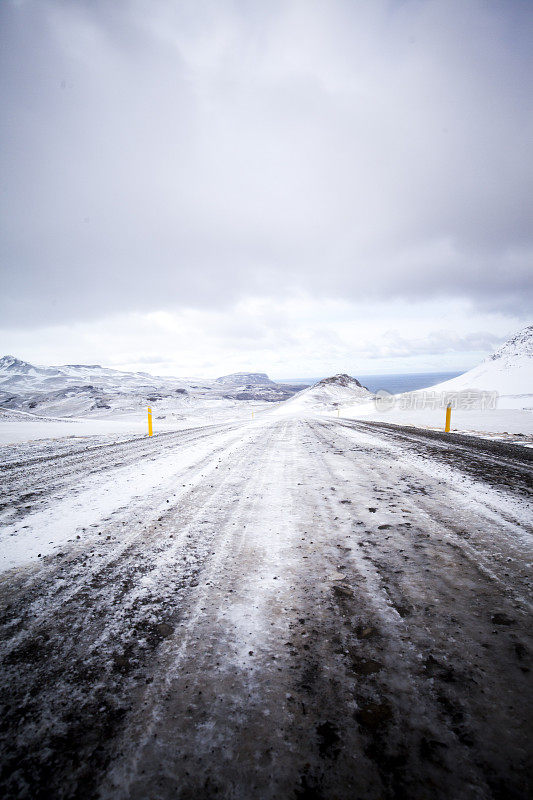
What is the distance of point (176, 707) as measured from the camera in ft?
5.14

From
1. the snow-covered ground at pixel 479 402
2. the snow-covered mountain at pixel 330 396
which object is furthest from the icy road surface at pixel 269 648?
the snow-covered mountain at pixel 330 396

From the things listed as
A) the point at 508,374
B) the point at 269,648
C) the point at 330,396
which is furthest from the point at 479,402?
the point at 330,396

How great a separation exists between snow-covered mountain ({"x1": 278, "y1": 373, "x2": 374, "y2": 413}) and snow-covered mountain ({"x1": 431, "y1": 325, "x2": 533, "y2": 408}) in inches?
684

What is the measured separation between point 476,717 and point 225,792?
117 cm

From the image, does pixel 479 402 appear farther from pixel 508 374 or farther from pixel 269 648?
pixel 269 648

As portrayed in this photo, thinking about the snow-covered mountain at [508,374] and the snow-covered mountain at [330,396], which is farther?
the snow-covered mountain at [330,396]

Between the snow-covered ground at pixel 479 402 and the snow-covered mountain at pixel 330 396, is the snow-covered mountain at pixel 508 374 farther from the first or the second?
the snow-covered mountain at pixel 330 396

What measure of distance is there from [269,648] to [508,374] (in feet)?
141

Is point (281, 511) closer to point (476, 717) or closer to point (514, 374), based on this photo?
point (476, 717)

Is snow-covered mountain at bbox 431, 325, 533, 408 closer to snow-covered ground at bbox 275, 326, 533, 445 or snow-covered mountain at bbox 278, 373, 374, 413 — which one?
snow-covered ground at bbox 275, 326, 533, 445

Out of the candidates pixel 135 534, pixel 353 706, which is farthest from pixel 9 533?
pixel 353 706

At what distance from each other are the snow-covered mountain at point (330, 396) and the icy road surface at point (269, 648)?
4177 centimetres

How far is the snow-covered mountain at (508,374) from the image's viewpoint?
28.1 m

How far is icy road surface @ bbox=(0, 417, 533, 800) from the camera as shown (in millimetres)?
1301
